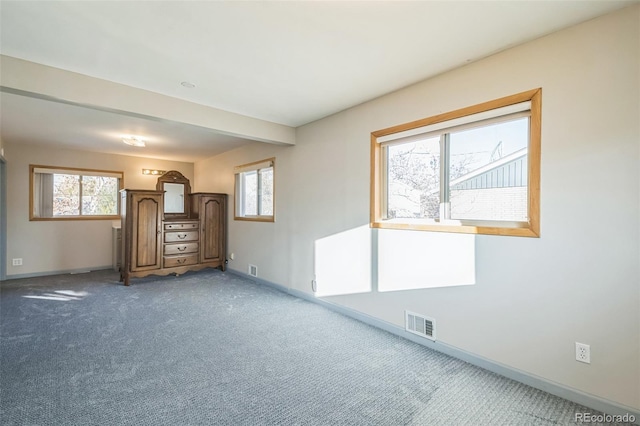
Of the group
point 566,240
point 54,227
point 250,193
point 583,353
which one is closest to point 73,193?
point 54,227

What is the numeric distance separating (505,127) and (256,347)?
2.78 metres

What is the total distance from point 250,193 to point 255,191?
219mm

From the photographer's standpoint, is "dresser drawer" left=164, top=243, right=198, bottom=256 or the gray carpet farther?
"dresser drawer" left=164, top=243, right=198, bottom=256

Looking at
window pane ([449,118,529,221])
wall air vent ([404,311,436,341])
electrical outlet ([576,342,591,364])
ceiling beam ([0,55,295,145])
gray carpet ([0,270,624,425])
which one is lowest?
gray carpet ([0,270,624,425])

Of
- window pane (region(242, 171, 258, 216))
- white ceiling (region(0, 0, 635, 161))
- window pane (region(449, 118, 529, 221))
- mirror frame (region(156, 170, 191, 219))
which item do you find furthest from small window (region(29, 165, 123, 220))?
window pane (region(449, 118, 529, 221))

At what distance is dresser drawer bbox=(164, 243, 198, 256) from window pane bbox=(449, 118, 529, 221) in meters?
4.66

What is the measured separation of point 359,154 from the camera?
329cm

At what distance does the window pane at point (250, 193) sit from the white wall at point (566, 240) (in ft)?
A: 10.4

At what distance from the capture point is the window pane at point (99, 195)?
5.82 metres

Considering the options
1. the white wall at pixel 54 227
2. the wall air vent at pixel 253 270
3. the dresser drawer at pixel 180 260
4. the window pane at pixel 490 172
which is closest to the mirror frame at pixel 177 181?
the white wall at pixel 54 227

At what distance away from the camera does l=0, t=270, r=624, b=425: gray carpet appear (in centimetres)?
173

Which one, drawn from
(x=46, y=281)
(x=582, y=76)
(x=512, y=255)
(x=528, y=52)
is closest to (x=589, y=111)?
(x=582, y=76)

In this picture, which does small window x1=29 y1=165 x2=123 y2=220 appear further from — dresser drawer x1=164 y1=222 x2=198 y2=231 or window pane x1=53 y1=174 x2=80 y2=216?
dresser drawer x1=164 y1=222 x2=198 y2=231

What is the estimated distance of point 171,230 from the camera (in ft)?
17.2
